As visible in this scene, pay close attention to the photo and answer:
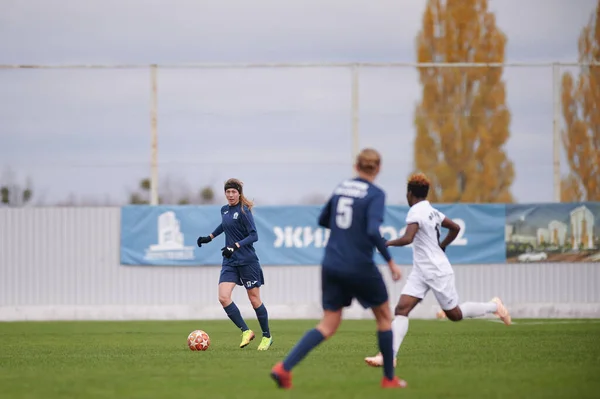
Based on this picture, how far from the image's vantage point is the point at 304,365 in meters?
12.3

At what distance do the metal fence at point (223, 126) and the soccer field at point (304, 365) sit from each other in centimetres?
592

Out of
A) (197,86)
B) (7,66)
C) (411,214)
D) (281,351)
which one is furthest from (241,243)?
(7,66)

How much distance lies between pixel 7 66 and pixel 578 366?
1806 cm

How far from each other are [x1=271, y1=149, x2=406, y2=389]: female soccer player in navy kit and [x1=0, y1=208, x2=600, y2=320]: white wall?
1537 centimetres

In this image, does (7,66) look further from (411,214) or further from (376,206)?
(376,206)

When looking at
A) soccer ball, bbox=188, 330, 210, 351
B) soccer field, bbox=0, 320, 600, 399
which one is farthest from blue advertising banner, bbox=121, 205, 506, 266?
soccer ball, bbox=188, 330, 210, 351

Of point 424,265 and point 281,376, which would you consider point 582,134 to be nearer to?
point 424,265

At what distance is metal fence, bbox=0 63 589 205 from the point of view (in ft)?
82.2

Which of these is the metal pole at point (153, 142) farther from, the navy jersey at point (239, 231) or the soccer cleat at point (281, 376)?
the soccer cleat at point (281, 376)

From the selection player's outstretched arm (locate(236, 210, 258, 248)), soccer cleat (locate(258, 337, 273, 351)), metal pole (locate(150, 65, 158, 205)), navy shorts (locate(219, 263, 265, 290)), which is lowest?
soccer cleat (locate(258, 337, 273, 351))

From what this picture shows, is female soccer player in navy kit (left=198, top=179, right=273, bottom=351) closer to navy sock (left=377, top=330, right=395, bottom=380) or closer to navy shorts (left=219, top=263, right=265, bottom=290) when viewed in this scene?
navy shorts (left=219, top=263, right=265, bottom=290)

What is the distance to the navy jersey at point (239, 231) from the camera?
15469 millimetres

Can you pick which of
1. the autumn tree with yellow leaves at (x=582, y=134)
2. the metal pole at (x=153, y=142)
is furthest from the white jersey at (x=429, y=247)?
the autumn tree with yellow leaves at (x=582, y=134)

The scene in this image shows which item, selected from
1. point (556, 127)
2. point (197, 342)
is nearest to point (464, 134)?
point (556, 127)
